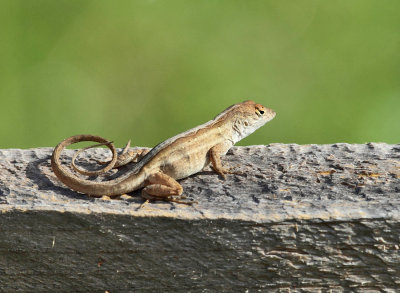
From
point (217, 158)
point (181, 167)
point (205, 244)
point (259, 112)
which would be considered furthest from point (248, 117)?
point (205, 244)

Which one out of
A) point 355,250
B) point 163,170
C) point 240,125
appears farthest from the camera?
point 240,125

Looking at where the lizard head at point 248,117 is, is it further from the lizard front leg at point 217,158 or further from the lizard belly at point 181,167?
the lizard belly at point 181,167

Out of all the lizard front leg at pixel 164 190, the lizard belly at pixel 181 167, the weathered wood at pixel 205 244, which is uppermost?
the lizard belly at pixel 181 167

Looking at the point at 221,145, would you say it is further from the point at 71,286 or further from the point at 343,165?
the point at 71,286

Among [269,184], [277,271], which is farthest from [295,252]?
[269,184]

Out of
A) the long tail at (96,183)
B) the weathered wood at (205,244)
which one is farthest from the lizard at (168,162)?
the weathered wood at (205,244)

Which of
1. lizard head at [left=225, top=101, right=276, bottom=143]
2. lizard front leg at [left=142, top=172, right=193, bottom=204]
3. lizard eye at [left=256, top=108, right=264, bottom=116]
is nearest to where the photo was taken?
lizard front leg at [left=142, top=172, right=193, bottom=204]

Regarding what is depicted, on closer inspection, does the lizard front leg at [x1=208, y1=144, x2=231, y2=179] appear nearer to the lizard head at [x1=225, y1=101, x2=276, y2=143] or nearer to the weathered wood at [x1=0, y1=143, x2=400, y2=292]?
the lizard head at [x1=225, y1=101, x2=276, y2=143]

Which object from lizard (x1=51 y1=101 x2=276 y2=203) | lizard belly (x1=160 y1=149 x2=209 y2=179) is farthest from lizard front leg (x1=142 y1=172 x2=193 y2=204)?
lizard belly (x1=160 y1=149 x2=209 y2=179)

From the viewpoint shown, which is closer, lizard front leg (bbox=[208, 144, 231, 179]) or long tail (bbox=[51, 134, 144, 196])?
long tail (bbox=[51, 134, 144, 196])
